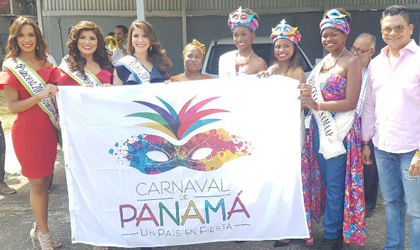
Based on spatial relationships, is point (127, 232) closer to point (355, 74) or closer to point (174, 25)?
point (355, 74)

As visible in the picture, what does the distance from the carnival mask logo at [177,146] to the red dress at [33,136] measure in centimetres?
58

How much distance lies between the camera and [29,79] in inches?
119

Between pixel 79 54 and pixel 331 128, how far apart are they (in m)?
2.07

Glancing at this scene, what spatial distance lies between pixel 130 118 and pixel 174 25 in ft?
27.8

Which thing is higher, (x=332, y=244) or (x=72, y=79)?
(x=72, y=79)

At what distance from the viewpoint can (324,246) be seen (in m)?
3.22

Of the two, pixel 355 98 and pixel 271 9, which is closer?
pixel 355 98

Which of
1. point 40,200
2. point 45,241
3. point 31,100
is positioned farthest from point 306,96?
point 45,241

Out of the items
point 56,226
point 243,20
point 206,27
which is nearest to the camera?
point 243,20

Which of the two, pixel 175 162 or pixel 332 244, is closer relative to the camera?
pixel 175 162

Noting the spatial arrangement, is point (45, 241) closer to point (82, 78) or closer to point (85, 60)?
point (82, 78)

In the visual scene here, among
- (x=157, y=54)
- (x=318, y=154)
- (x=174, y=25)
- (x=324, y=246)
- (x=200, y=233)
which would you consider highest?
(x=174, y=25)

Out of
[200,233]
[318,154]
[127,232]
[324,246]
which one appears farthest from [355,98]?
[127,232]

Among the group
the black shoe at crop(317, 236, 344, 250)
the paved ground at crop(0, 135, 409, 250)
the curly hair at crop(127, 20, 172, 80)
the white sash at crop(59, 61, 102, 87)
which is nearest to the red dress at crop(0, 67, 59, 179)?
the white sash at crop(59, 61, 102, 87)
